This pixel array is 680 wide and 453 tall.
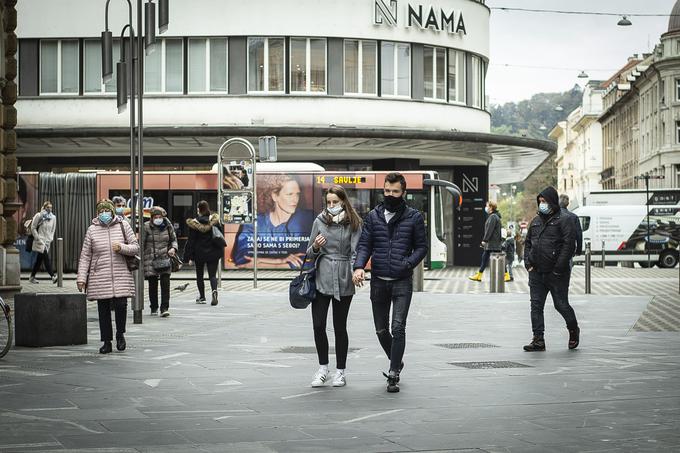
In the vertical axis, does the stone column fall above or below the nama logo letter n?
below

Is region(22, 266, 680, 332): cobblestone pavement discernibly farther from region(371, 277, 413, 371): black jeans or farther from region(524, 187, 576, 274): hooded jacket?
region(371, 277, 413, 371): black jeans

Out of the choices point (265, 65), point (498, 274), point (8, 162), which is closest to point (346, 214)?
point (8, 162)

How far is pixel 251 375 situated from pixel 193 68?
29.0 metres

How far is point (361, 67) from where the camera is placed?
130 ft

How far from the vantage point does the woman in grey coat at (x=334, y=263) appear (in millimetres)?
10188

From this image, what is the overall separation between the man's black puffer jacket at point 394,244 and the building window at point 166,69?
97.4ft

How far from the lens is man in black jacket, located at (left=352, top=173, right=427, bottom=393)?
396 inches

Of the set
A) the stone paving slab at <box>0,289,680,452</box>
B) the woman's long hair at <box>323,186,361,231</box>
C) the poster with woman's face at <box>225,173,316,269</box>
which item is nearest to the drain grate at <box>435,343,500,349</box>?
the stone paving slab at <box>0,289,680,452</box>

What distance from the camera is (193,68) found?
39.0 metres

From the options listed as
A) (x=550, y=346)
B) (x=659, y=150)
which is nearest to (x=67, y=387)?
Answer: (x=550, y=346)

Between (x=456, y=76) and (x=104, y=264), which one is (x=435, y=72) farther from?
(x=104, y=264)

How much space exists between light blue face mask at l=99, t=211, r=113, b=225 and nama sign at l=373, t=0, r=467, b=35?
26.9 metres

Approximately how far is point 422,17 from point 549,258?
27.7 metres

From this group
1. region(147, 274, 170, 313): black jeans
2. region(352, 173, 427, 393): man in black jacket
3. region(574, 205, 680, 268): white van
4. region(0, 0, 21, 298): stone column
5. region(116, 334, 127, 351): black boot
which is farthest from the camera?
region(574, 205, 680, 268): white van
